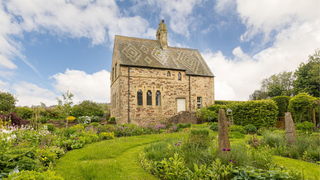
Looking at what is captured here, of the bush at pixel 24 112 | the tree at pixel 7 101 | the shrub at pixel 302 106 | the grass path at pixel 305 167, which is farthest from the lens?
the bush at pixel 24 112

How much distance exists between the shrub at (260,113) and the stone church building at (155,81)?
25.8ft

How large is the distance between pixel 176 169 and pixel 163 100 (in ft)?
51.2

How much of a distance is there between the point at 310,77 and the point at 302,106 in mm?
18481

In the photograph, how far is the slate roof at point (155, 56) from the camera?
63.9 ft

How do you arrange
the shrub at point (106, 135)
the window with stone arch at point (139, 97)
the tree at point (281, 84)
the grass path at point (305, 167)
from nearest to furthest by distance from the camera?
the grass path at point (305, 167) → the shrub at point (106, 135) → the window with stone arch at point (139, 97) → the tree at point (281, 84)

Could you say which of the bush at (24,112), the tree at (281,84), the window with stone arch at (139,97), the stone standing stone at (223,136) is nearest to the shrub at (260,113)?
the stone standing stone at (223,136)

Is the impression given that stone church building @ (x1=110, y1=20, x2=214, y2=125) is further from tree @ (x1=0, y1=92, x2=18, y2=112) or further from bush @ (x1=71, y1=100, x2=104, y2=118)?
tree @ (x1=0, y1=92, x2=18, y2=112)

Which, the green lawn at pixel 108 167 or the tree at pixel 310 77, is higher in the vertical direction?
the tree at pixel 310 77

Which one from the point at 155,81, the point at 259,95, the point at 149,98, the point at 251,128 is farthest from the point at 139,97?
the point at 259,95

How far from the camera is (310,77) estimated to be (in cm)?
2567

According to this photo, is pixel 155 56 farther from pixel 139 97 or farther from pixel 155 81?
pixel 139 97

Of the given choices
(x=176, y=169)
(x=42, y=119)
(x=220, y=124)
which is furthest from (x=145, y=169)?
(x=42, y=119)

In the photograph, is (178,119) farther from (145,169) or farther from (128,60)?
(145,169)

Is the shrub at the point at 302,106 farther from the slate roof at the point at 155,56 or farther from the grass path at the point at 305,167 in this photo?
the slate roof at the point at 155,56
